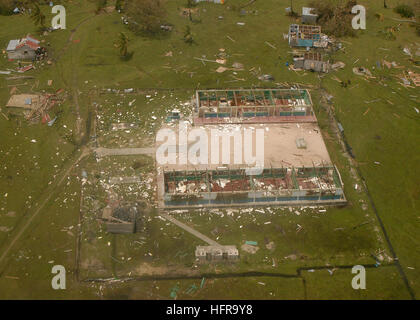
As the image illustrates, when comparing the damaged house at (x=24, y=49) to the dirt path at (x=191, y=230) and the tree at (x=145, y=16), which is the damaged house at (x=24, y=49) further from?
the dirt path at (x=191, y=230)

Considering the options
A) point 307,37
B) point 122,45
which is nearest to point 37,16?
point 122,45

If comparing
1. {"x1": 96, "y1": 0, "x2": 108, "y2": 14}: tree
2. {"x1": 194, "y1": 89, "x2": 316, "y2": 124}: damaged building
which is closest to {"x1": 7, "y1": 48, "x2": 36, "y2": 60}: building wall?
{"x1": 96, "y1": 0, "x2": 108, "y2": 14}: tree

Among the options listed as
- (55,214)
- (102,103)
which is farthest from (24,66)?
(55,214)

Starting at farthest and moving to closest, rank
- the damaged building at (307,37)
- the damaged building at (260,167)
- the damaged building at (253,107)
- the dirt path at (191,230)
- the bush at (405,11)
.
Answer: the bush at (405,11) → the damaged building at (307,37) → the damaged building at (253,107) → the damaged building at (260,167) → the dirt path at (191,230)

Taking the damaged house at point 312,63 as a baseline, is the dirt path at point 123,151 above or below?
below

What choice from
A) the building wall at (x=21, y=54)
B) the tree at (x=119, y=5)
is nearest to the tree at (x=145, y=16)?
the tree at (x=119, y=5)

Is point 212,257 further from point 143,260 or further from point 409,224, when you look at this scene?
point 409,224
